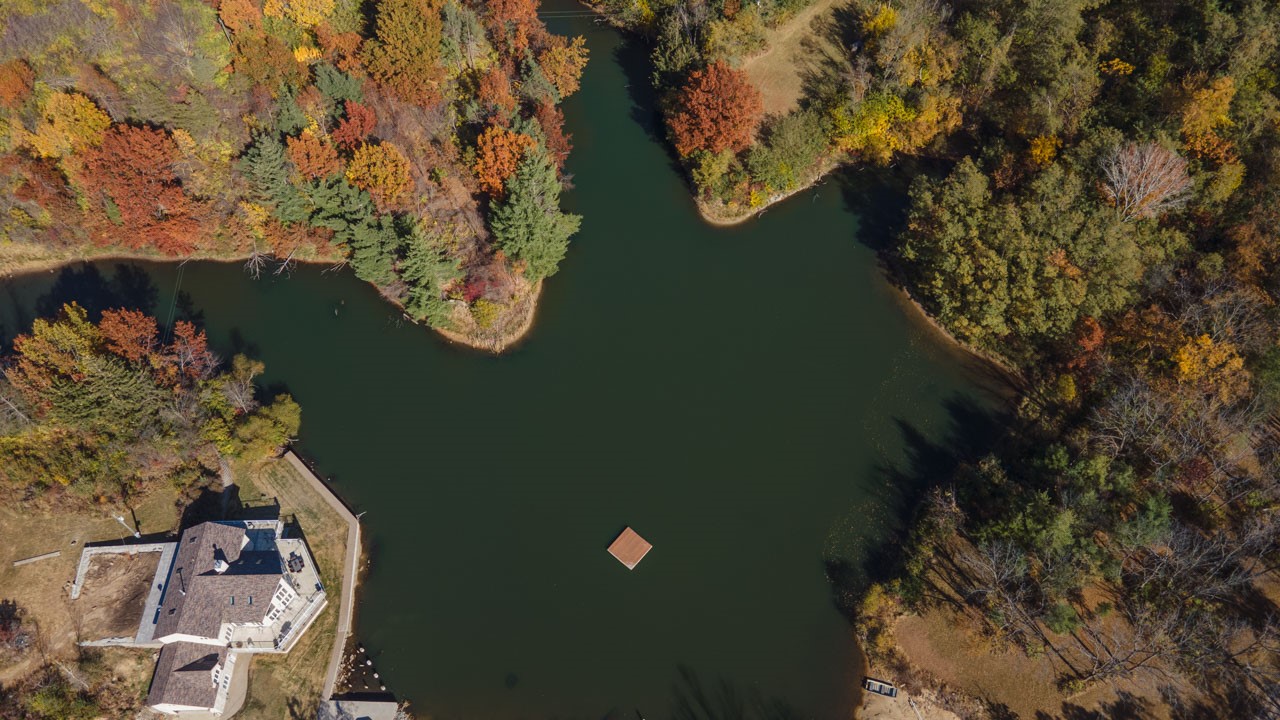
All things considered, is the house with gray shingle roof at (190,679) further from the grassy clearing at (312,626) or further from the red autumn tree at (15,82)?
the red autumn tree at (15,82)

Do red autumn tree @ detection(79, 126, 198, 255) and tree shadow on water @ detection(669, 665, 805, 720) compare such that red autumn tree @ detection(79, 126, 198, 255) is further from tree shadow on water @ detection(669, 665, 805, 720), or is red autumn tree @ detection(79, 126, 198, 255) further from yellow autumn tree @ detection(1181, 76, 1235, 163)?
yellow autumn tree @ detection(1181, 76, 1235, 163)

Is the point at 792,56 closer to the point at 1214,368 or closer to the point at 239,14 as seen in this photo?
the point at 1214,368

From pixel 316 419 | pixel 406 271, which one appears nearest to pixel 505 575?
pixel 316 419

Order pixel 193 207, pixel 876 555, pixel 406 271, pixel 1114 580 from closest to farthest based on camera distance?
pixel 1114 580 → pixel 876 555 → pixel 406 271 → pixel 193 207

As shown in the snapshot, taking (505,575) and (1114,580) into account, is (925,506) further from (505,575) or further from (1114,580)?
(505,575)

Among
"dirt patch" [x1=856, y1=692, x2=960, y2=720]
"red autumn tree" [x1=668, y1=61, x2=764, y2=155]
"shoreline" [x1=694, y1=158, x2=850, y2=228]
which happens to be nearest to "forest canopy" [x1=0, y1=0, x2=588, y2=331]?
"red autumn tree" [x1=668, y1=61, x2=764, y2=155]

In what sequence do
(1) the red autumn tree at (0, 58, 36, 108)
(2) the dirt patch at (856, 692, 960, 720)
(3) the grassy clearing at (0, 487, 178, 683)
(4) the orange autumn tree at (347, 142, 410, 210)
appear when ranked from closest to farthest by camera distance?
(2) the dirt patch at (856, 692, 960, 720) < (3) the grassy clearing at (0, 487, 178, 683) < (1) the red autumn tree at (0, 58, 36, 108) < (4) the orange autumn tree at (347, 142, 410, 210)
